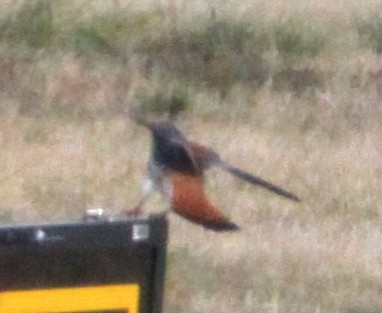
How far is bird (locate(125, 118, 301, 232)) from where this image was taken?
1.08 meters

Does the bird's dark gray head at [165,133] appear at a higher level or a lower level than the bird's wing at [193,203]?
higher

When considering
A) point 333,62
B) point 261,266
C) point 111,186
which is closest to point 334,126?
point 333,62

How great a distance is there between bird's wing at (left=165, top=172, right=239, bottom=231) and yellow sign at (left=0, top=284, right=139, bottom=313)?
17 centimetres

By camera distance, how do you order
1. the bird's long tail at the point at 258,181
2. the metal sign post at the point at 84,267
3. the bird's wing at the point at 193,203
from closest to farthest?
the metal sign post at the point at 84,267 → the bird's wing at the point at 193,203 → the bird's long tail at the point at 258,181

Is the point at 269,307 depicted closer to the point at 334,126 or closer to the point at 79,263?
the point at 334,126

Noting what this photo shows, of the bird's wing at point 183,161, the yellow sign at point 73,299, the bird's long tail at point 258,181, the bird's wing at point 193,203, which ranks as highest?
the bird's wing at point 183,161

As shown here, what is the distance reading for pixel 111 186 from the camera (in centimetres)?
152

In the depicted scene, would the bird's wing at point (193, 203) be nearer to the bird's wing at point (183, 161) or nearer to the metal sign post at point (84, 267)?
the bird's wing at point (183, 161)

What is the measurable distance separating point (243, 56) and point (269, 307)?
1.74ft

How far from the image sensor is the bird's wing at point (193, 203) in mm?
1069

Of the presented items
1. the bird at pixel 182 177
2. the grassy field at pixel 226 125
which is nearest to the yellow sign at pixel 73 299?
the bird at pixel 182 177

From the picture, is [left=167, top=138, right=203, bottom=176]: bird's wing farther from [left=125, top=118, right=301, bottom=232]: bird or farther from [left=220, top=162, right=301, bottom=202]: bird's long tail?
[left=220, top=162, right=301, bottom=202]: bird's long tail

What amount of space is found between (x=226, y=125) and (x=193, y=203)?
0.59m

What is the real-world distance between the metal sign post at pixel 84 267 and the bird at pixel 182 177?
119 mm
